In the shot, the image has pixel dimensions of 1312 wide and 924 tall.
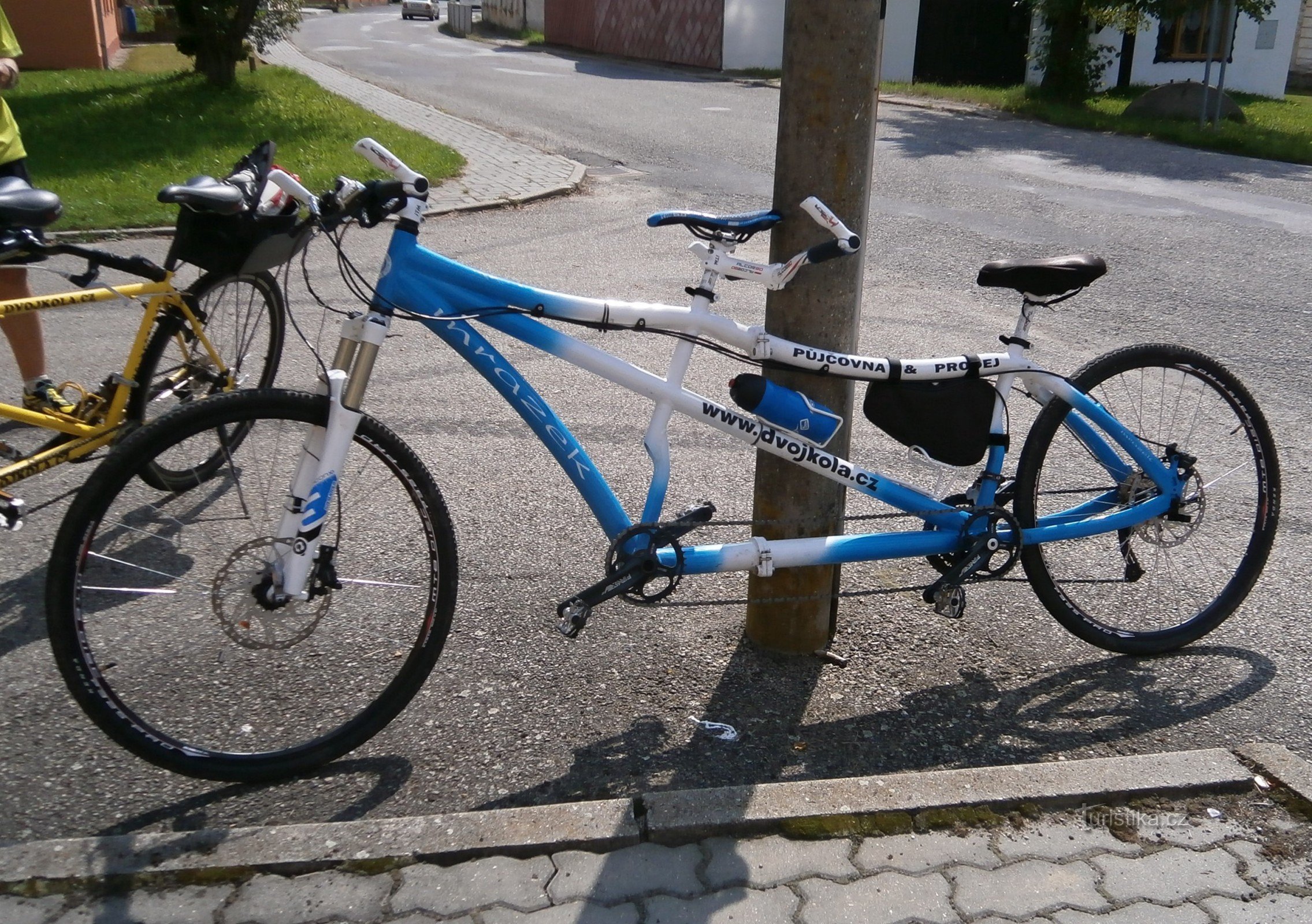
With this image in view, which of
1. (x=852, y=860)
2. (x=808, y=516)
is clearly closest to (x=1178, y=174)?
(x=808, y=516)

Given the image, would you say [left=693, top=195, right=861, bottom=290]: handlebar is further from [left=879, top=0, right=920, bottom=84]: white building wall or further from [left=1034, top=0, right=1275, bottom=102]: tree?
[left=879, top=0, right=920, bottom=84]: white building wall

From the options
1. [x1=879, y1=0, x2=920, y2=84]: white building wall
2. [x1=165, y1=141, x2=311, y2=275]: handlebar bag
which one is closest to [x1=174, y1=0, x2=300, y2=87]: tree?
[x1=165, y1=141, x2=311, y2=275]: handlebar bag

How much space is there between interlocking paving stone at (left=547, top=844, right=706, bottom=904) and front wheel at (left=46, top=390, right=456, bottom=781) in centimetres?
70

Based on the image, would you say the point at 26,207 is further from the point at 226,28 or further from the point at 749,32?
the point at 749,32

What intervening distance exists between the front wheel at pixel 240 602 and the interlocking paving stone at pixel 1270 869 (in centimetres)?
201

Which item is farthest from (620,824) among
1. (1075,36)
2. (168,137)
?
(1075,36)

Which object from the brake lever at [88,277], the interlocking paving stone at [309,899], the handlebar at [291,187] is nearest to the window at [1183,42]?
the brake lever at [88,277]

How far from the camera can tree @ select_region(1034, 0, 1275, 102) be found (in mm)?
21859

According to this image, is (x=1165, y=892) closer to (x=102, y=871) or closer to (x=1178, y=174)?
(x=102, y=871)

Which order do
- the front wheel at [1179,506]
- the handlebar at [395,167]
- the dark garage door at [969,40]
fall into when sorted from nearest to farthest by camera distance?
the handlebar at [395,167] < the front wheel at [1179,506] < the dark garage door at [969,40]

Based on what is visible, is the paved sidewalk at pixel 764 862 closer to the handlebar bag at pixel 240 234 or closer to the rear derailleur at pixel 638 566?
the rear derailleur at pixel 638 566

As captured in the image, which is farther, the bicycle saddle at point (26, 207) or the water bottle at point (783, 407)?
the bicycle saddle at point (26, 207)

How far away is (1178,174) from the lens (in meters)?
14.0

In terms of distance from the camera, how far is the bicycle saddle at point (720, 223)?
10.4 ft
